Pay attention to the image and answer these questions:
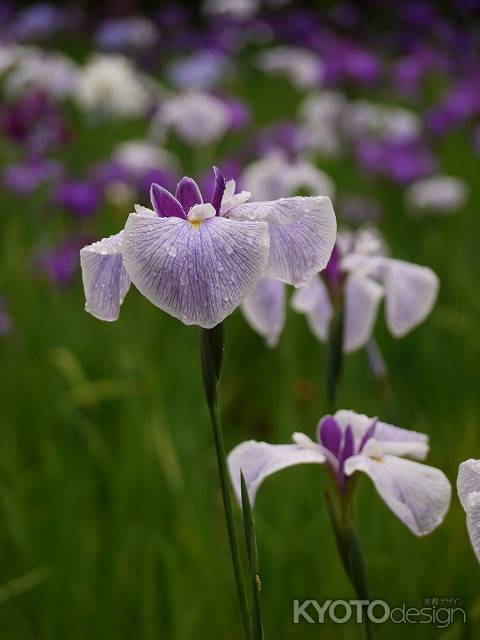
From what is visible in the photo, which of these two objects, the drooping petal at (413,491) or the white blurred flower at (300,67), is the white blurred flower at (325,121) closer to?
the white blurred flower at (300,67)

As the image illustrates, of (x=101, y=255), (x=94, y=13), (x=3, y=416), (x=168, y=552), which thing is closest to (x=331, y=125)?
(x=3, y=416)

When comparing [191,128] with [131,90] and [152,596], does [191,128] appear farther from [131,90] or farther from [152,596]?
[152,596]

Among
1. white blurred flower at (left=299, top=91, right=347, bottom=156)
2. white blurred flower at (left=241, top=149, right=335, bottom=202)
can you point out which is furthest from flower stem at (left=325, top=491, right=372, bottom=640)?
white blurred flower at (left=299, top=91, right=347, bottom=156)

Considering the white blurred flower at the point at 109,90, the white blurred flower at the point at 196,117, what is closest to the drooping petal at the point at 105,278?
the white blurred flower at the point at 196,117

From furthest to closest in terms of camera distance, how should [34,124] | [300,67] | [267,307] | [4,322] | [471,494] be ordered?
[300,67], [34,124], [4,322], [267,307], [471,494]

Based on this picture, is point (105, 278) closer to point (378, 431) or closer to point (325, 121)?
point (378, 431)

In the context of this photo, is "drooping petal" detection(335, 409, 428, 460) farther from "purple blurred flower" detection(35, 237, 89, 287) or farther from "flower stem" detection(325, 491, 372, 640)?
"purple blurred flower" detection(35, 237, 89, 287)

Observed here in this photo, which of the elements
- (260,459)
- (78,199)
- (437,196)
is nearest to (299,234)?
(260,459)
